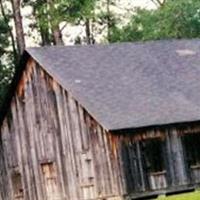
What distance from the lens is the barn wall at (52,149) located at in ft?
115

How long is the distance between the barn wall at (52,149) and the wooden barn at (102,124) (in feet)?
0.13

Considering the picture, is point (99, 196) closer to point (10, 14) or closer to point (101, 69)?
point (101, 69)

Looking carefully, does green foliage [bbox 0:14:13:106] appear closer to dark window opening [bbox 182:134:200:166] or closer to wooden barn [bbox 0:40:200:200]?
wooden barn [bbox 0:40:200:200]

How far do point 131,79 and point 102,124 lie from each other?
5.04 m

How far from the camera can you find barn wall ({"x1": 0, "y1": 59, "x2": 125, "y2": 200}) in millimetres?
34906

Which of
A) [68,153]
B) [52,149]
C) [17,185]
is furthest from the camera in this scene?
[17,185]

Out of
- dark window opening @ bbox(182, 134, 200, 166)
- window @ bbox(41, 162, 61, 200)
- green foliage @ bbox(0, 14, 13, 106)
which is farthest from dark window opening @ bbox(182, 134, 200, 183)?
green foliage @ bbox(0, 14, 13, 106)

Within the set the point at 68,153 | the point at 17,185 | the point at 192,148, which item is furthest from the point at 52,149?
the point at 192,148

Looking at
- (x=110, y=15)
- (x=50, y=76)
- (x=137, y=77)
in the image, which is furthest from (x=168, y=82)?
(x=110, y=15)

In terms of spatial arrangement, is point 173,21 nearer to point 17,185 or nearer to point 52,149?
point 17,185

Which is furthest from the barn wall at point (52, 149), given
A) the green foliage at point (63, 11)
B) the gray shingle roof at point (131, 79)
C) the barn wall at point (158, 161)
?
the green foliage at point (63, 11)

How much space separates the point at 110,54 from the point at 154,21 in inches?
680

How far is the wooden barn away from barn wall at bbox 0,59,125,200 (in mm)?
40

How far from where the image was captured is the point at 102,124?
33.4 metres
